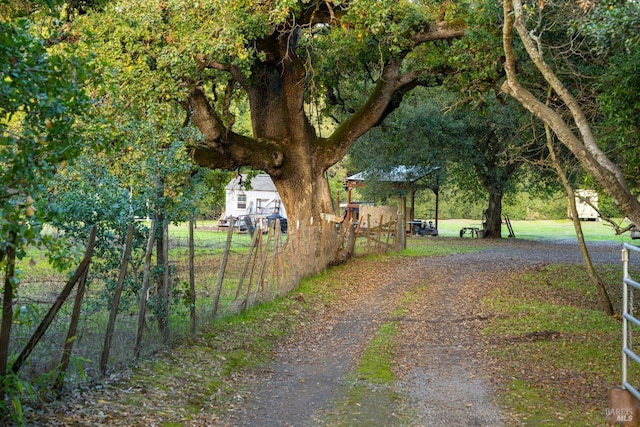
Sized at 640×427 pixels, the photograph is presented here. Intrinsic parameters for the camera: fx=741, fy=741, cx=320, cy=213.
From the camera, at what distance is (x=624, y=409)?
6914 millimetres

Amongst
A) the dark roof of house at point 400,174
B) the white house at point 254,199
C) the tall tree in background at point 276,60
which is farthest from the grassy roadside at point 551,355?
the white house at point 254,199

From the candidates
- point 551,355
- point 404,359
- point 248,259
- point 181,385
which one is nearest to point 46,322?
point 181,385

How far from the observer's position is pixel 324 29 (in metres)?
22.0

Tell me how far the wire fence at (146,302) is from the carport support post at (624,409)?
4.87 m

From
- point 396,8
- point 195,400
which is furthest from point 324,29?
point 195,400

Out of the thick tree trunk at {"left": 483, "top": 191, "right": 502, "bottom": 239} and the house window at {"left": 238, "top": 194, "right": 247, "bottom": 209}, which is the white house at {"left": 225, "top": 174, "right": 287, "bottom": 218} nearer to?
the house window at {"left": 238, "top": 194, "right": 247, "bottom": 209}

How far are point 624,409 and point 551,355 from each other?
3.89 m

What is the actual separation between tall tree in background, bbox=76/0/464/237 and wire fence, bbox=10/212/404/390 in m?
4.41

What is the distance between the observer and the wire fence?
689 centimetres

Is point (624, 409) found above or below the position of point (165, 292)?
below

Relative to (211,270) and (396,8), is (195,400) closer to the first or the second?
(211,270)

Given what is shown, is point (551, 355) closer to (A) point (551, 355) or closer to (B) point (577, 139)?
(A) point (551, 355)

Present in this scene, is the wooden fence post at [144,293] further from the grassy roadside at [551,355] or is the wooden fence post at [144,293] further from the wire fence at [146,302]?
the grassy roadside at [551,355]

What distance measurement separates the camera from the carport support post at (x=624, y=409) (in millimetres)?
6859
